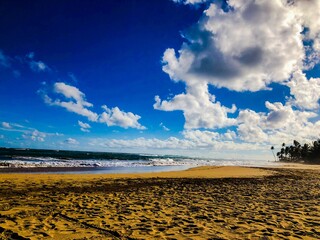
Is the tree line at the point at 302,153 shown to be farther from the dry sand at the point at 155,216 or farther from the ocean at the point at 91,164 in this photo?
the dry sand at the point at 155,216

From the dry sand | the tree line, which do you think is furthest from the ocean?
the tree line

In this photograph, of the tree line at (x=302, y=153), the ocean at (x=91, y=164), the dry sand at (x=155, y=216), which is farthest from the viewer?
the tree line at (x=302, y=153)

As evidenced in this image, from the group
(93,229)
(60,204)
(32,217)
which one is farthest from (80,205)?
(93,229)

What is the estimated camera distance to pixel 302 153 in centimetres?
13288

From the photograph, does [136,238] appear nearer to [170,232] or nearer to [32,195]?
[170,232]

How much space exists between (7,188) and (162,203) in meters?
7.94

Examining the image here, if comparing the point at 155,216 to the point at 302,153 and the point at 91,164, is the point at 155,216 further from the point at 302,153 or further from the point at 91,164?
the point at 302,153

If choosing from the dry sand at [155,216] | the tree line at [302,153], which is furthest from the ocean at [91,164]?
the tree line at [302,153]

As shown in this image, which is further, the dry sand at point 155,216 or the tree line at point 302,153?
the tree line at point 302,153

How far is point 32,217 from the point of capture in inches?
272

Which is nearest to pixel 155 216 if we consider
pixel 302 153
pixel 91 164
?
pixel 91 164

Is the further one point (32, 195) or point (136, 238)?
point (32, 195)

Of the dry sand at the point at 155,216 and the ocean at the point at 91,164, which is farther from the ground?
the dry sand at the point at 155,216

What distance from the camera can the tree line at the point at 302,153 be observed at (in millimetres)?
118562
